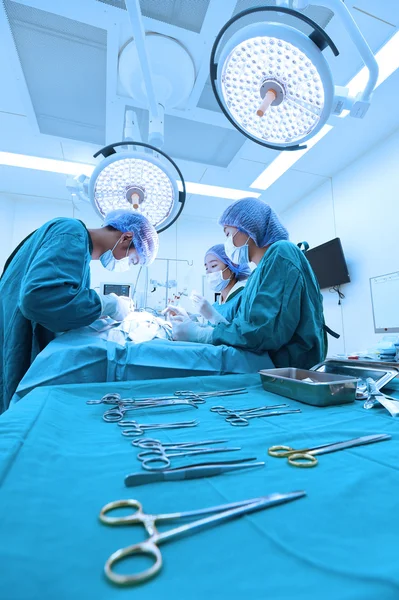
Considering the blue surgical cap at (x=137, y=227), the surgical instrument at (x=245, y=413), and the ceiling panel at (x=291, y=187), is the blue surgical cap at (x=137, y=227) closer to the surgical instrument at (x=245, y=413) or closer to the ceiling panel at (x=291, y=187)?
the surgical instrument at (x=245, y=413)

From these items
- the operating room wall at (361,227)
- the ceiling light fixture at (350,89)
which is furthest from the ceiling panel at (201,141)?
the operating room wall at (361,227)

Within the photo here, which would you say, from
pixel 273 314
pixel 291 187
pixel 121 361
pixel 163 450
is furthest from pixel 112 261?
pixel 291 187

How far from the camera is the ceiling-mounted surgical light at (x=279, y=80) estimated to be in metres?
0.74

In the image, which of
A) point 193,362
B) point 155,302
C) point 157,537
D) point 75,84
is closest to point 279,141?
point 193,362

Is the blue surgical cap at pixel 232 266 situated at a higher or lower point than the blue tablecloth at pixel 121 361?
higher

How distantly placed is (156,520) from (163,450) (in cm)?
18

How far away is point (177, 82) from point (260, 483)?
1.88 meters

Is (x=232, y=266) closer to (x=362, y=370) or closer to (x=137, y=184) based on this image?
(x=137, y=184)

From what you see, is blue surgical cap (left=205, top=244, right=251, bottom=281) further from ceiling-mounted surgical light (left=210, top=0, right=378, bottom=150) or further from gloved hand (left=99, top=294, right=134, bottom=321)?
ceiling-mounted surgical light (left=210, top=0, right=378, bottom=150)

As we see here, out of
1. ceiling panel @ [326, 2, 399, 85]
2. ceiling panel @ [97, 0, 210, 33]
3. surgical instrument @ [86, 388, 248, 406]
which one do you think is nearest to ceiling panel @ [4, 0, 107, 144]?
ceiling panel @ [97, 0, 210, 33]

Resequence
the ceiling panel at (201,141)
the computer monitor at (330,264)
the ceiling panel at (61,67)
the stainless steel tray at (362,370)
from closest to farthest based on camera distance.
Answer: the stainless steel tray at (362,370) → the ceiling panel at (61,67) → the ceiling panel at (201,141) → the computer monitor at (330,264)

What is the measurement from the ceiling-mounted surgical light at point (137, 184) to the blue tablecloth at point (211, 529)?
3.01ft

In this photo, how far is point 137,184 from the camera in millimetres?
1232

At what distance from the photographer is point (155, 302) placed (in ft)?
12.4
